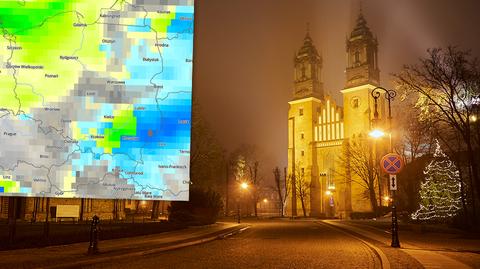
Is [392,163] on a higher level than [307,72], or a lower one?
lower

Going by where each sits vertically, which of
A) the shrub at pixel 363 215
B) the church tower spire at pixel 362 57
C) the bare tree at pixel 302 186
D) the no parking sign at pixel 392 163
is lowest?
the shrub at pixel 363 215

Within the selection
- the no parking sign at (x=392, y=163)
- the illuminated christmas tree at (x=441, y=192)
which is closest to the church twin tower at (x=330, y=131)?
the illuminated christmas tree at (x=441, y=192)

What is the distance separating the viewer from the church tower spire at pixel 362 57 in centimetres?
8369

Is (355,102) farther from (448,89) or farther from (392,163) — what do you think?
(392,163)

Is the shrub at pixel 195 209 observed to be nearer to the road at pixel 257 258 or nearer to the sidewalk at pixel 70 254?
the sidewalk at pixel 70 254

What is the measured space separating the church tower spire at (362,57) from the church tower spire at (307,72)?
8409 millimetres

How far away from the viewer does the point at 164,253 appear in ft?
52.2

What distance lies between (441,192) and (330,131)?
53642 millimetres

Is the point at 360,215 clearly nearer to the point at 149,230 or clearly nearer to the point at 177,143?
the point at 149,230

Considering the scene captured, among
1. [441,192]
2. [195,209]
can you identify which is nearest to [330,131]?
[441,192]

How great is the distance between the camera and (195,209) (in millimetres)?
36312

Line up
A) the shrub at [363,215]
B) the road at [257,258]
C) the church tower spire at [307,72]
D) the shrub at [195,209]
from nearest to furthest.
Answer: the road at [257,258]
the shrub at [195,209]
the shrub at [363,215]
the church tower spire at [307,72]
